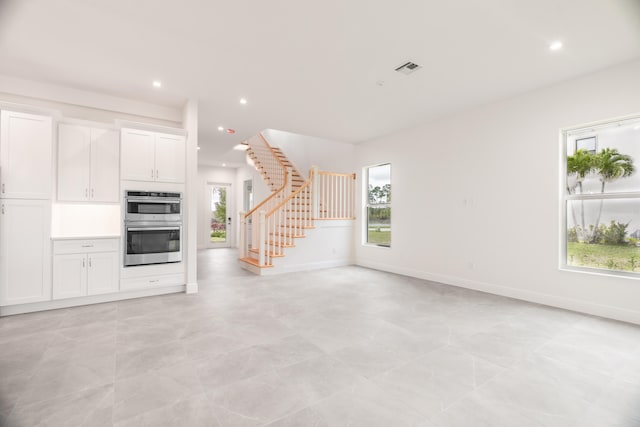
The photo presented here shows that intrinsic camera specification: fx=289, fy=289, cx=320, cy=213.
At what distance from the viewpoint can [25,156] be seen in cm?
337

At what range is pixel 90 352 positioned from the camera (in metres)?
2.38

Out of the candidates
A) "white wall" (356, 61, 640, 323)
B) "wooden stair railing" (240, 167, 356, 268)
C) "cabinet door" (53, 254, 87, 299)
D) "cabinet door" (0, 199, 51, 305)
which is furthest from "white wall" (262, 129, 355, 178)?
"cabinet door" (0, 199, 51, 305)

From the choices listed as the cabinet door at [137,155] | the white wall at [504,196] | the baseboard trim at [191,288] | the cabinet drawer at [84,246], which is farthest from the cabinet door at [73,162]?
the white wall at [504,196]

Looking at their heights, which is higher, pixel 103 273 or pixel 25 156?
pixel 25 156

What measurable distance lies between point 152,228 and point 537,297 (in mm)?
5272

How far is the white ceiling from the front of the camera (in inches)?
95.1

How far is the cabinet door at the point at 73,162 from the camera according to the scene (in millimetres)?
3727

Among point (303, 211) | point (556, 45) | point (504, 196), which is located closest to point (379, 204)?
point (303, 211)

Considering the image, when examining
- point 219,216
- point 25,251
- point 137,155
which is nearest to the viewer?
point 25,251

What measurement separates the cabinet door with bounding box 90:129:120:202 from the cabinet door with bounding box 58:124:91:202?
6 cm

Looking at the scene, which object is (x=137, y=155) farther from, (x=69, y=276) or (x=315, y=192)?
(x=315, y=192)

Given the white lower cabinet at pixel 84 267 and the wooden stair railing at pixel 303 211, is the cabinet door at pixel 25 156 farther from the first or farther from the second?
the wooden stair railing at pixel 303 211

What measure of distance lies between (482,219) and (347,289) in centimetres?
234

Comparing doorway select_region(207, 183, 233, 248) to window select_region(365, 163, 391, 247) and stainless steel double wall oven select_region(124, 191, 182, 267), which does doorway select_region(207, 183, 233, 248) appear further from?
stainless steel double wall oven select_region(124, 191, 182, 267)
